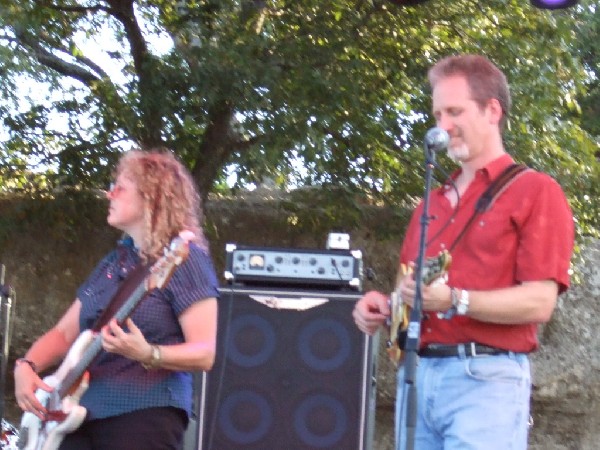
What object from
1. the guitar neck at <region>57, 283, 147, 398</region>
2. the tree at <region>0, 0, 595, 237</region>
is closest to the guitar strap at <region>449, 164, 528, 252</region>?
the guitar neck at <region>57, 283, 147, 398</region>

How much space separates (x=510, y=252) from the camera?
9.71 ft

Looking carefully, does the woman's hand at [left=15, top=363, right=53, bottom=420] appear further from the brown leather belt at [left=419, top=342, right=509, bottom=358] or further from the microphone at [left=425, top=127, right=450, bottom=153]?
the microphone at [left=425, top=127, right=450, bottom=153]

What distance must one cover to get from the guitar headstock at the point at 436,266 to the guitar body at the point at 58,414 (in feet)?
3.42

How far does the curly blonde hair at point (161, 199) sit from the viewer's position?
3.38 m

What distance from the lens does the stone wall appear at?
23.7ft

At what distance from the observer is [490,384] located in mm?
2883

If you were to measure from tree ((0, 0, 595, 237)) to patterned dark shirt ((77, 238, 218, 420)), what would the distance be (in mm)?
2650

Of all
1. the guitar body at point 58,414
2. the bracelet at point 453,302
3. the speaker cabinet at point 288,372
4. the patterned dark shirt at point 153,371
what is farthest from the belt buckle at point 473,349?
the speaker cabinet at point 288,372

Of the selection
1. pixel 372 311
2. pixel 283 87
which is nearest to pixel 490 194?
pixel 372 311

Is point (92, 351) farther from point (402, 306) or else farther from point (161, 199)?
point (402, 306)

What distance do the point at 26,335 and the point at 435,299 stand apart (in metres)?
5.01

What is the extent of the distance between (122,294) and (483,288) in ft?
3.47

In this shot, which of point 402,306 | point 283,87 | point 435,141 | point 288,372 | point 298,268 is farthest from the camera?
point 283,87

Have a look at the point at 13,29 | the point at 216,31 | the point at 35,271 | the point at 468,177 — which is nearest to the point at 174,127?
the point at 216,31
